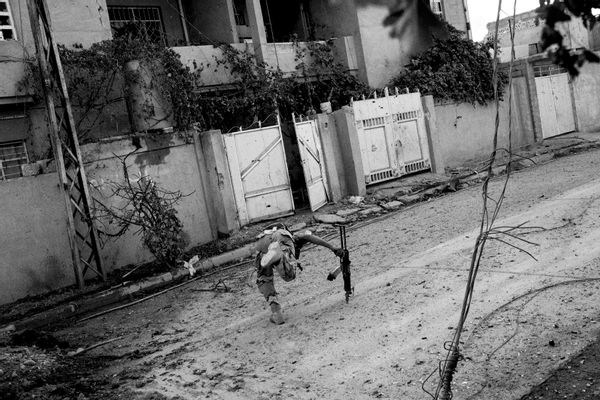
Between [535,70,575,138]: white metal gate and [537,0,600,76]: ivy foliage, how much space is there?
59.4ft

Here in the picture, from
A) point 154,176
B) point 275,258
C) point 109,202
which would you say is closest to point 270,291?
point 275,258

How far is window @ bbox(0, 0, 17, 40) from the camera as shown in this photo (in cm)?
1140

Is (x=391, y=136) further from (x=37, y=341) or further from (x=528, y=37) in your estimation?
(x=528, y=37)

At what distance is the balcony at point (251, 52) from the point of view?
46.4ft

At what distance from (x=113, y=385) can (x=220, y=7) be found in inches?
529

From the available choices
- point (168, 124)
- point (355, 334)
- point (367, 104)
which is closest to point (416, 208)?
point (367, 104)

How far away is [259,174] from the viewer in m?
12.0

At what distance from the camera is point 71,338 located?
714 cm

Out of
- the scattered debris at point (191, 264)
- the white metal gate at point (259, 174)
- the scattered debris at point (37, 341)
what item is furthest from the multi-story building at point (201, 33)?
the scattered debris at point (37, 341)

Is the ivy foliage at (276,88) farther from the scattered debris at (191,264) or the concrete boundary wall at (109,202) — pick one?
the scattered debris at (191,264)

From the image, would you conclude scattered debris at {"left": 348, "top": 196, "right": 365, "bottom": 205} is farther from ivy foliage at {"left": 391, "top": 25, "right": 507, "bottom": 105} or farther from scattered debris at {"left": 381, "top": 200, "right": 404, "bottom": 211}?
ivy foliage at {"left": 391, "top": 25, "right": 507, "bottom": 105}

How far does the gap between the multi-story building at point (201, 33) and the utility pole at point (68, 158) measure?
6.98 ft

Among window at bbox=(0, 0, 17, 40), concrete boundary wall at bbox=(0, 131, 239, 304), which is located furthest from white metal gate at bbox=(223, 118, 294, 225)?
window at bbox=(0, 0, 17, 40)

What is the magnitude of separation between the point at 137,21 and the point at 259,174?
6475mm
